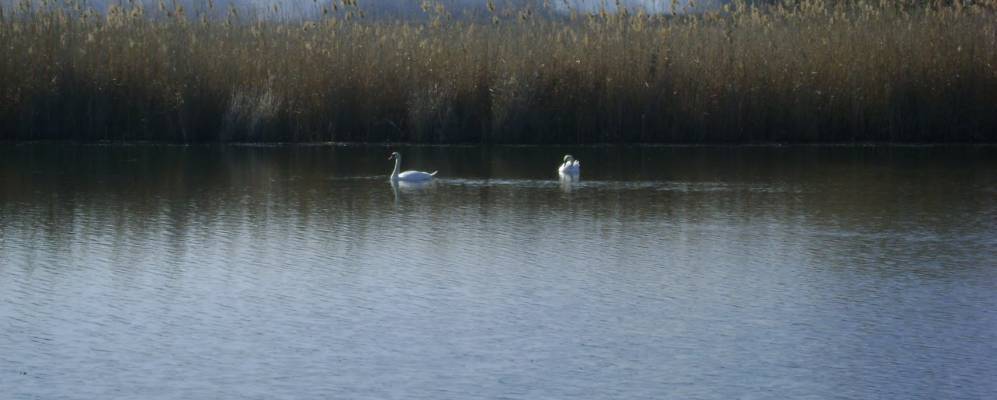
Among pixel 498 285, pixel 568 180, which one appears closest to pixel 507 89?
pixel 568 180

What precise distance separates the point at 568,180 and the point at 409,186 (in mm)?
1297

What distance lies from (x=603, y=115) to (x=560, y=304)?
8.58m

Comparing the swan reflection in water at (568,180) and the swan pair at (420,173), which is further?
the swan pair at (420,173)

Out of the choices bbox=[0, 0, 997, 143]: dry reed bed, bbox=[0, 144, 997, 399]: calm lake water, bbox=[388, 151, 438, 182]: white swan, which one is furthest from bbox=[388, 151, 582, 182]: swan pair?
bbox=[0, 0, 997, 143]: dry reed bed

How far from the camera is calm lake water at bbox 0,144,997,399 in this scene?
17.2 ft

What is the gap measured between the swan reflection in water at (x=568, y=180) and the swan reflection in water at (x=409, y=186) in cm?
104

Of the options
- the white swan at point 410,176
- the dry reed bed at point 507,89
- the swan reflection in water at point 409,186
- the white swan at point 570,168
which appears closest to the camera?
the swan reflection in water at point 409,186

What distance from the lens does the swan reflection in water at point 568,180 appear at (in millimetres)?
11008

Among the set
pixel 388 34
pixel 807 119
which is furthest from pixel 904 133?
pixel 388 34

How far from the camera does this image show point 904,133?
14844 mm

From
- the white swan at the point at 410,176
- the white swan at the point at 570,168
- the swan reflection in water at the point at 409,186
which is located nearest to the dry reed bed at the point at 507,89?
the white swan at the point at 570,168

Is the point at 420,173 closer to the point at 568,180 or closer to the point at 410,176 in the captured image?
the point at 410,176

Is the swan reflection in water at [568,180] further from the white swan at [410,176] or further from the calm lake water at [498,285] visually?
the white swan at [410,176]

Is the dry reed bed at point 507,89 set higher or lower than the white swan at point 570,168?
higher
